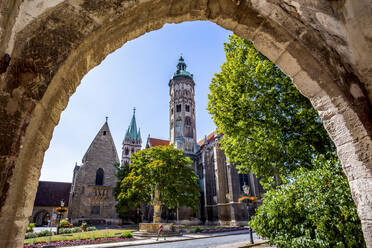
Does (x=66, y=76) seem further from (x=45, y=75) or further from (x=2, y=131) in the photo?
(x=2, y=131)

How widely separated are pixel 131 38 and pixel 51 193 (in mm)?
45049

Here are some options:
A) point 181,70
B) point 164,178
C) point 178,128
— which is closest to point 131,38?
point 164,178

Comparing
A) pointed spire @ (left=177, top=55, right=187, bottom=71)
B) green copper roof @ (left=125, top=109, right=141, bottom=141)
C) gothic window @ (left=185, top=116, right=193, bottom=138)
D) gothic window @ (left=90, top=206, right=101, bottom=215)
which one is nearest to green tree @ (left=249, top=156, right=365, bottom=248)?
gothic window @ (left=90, top=206, right=101, bottom=215)

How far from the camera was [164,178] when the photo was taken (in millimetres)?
18766

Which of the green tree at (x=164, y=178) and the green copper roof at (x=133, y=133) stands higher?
the green copper roof at (x=133, y=133)

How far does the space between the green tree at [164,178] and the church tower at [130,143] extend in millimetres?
32795

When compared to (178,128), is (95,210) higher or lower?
lower

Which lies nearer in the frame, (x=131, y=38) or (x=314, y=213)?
(x=131, y=38)

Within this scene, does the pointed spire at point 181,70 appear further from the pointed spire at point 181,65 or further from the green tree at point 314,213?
the green tree at point 314,213

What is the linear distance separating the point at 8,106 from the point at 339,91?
2.93 metres

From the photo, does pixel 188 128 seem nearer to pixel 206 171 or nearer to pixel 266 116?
pixel 206 171

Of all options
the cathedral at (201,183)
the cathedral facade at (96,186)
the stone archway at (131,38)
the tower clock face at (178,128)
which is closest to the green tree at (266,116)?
the stone archway at (131,38)

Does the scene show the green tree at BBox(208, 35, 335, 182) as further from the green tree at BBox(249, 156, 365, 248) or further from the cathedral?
the cathedral

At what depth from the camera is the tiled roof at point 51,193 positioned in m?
36.2
